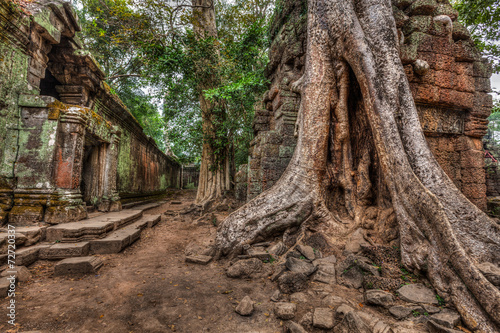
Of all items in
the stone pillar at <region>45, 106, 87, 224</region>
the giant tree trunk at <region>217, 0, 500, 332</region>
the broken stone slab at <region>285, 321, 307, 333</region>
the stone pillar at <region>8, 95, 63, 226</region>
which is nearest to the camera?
the broken stone slab at <region>285, 321, 307, 333</region>

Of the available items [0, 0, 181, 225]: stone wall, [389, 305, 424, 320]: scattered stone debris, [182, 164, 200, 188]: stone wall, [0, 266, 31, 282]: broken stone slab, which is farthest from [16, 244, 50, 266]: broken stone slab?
[182, 164, 200, 188]: stone wall

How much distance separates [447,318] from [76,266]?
334 cm

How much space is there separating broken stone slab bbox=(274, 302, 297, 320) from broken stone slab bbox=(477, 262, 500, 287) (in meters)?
Answer: 1.44

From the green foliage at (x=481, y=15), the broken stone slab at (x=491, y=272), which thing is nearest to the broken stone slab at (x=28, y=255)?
the broken stone slab at (x=491, y=272)

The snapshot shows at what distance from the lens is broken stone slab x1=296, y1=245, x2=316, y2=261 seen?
8.33ft

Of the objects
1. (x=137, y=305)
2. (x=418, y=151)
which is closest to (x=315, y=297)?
(x=137, y=305)

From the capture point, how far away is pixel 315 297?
1942 millimetres

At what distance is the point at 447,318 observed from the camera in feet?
5.02

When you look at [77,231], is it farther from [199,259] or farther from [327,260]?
[327,260]

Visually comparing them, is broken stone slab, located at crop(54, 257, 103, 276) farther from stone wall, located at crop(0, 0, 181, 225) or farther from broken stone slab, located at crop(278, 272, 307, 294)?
broken stone slab, located at crop(278, 272, 307, 294)

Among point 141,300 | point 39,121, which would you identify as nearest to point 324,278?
point 141,300

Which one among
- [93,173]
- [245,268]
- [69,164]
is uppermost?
[69,164]

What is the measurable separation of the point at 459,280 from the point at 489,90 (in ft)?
11.2

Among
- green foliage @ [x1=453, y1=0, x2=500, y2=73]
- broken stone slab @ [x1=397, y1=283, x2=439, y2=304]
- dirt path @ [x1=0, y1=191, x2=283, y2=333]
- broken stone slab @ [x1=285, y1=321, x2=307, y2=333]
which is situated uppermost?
green foliage @ [x1=453, y1=0, x2=500, y2=73]
